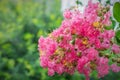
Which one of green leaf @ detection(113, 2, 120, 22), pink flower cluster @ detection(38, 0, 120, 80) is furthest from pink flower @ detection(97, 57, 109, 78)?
green leaf @ detection(113, 2, 120, 22)

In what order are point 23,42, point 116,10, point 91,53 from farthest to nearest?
point 23,42
point 116,10
point 91,53

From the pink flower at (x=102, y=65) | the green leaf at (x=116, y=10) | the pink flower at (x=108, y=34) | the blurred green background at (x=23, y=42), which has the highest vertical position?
the blurred green background at (x=23, y=42)

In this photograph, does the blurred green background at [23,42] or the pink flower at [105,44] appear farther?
the blurred green background at [23,42]

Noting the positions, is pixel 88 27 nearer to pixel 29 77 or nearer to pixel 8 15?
pixel 29 77

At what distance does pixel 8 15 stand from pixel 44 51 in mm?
3280

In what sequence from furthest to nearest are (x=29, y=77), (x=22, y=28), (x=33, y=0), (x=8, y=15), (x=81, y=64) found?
(x=33, y=0) → (x=8, y=15) → (x=22, y=28) → (x=29, y=77) → (x=81, y=64)

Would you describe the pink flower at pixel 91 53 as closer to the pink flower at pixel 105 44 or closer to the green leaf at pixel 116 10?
the pink flower at pixel 105 44

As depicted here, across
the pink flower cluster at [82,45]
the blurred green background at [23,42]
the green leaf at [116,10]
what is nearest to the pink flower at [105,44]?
the pink flower cluster at [82,45]

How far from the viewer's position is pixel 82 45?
1797 millimetres

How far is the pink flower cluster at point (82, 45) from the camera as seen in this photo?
179cm

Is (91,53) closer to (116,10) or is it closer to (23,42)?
(116,10)

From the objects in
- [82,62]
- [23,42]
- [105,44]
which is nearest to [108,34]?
[105,44]

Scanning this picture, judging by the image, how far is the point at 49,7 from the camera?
539cm

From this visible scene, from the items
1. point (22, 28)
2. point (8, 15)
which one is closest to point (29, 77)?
point (22, 28)
